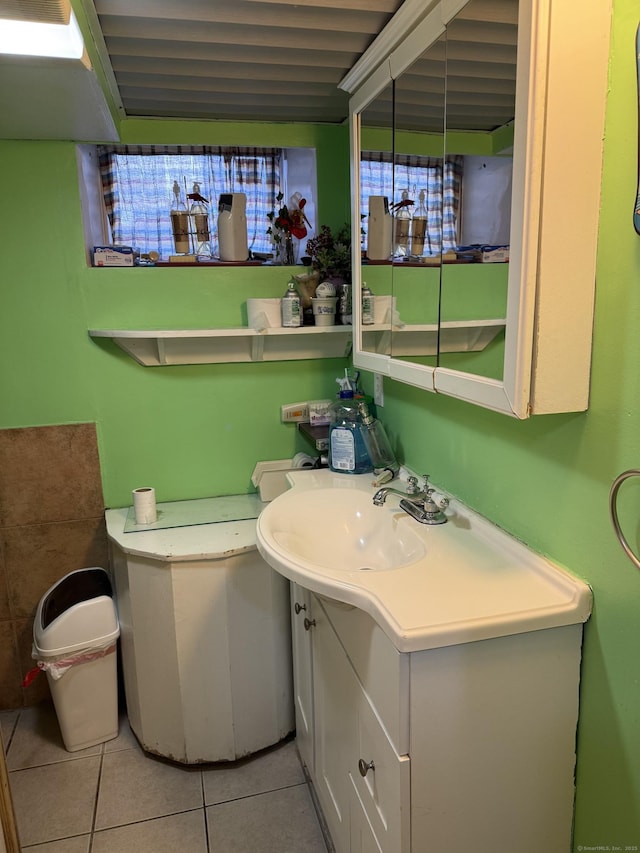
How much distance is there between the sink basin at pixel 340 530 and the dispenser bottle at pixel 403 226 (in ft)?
2.19

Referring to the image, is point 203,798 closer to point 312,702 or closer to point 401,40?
point 312,702

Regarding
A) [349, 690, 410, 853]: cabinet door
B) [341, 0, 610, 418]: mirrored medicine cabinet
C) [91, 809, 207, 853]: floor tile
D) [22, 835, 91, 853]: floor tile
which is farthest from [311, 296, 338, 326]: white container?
[22, 835, 91, 853]: floor tile

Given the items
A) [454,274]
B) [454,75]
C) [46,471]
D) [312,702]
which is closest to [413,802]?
[312,702]

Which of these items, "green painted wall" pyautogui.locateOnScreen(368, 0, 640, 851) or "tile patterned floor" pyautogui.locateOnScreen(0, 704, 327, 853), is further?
"tile patterned floor" pyautogui.locateOnScreen(0, 704, 327, 853)

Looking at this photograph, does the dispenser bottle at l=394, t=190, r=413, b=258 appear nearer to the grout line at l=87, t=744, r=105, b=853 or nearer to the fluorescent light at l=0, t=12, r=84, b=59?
A: the fluorescent light at l=0, t=12, r=84, b=59

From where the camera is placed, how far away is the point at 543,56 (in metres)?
0.87

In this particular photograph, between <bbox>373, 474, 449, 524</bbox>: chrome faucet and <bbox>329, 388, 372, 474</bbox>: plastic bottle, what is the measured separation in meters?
0.30

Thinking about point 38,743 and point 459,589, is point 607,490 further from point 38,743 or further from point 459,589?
point 38,743

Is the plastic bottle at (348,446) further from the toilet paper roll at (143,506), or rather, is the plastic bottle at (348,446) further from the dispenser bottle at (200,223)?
the dispenser bottle at (200,223)

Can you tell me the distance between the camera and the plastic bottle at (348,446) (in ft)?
5.94

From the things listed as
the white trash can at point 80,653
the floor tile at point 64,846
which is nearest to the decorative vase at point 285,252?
the white trash can at point 80,653

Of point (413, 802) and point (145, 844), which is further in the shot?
point (145, 844)

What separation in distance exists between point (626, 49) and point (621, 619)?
89 cm

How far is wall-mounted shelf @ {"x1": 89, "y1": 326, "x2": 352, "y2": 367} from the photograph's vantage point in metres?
1.88
